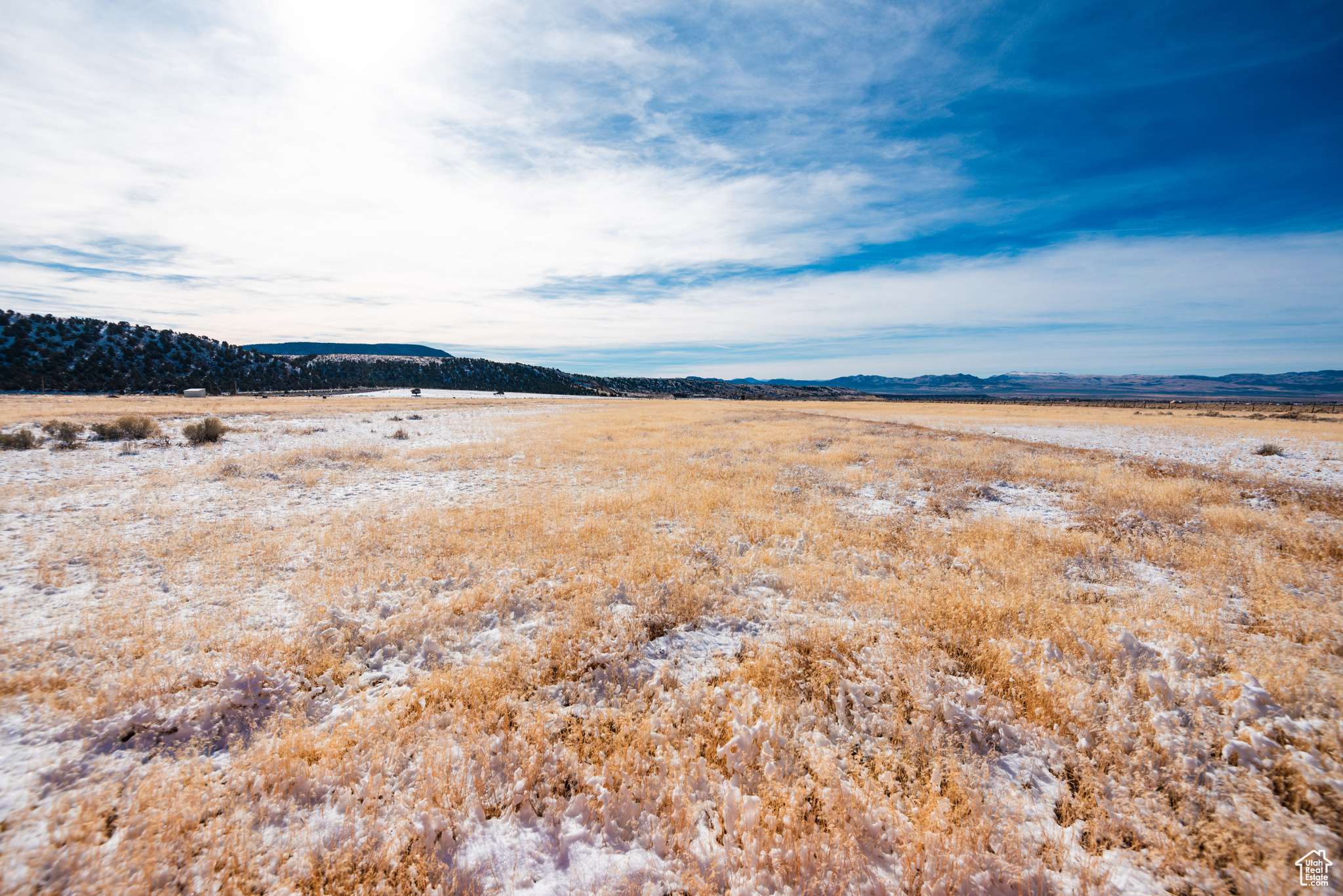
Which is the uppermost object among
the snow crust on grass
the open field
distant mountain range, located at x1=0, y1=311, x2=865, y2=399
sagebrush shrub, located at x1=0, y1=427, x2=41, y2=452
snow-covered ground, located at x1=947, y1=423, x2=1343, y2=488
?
distant mountain range, located at x1=0, y1=311, x2=865, y2=399

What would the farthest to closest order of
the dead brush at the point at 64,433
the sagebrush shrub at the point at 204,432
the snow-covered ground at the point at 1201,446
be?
the sagebrush shrub at the point at 204,432
the snow-covered ground at the point at 1201,446
the dead brush at the point at 64,433

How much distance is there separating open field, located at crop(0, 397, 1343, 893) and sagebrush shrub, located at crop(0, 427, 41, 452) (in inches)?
409

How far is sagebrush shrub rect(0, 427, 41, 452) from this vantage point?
17562 millimetres

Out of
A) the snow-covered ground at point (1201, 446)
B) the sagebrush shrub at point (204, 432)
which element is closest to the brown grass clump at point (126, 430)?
the sagebrush shrub at point (204, 432)

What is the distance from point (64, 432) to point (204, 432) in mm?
4182

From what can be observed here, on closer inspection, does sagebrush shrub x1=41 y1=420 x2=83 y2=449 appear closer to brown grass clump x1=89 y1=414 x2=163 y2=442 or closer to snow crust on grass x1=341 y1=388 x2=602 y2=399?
brown grass clump x1=89 y1=414 x2=163 y2=442

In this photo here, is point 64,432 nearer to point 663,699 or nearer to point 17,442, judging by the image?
point 17,442

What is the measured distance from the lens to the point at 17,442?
17797mm

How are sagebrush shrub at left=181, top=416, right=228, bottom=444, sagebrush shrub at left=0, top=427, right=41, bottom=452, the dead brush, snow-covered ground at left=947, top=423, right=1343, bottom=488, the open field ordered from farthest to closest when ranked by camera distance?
sagebrush shrub at left=181, top=416, right=228, bottom=444
snow-covered ground at left=947, top=423, right=1343, bottom=488
the dead brush
sagebrush shrub at left=0, top=427, right=41, bottom=452
the open field

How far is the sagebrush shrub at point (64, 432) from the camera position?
18.6 m

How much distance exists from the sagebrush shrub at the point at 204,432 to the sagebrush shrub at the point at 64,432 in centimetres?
322

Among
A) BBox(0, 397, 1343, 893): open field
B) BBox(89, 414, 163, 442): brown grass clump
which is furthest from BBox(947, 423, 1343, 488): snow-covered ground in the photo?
BBox(89, 414, 163, 442): brown grass clump

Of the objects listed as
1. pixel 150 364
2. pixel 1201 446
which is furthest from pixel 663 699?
pixel 150 364

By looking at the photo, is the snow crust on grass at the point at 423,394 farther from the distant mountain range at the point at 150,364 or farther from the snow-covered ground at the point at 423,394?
the distant mountain range at the point at 150,364
